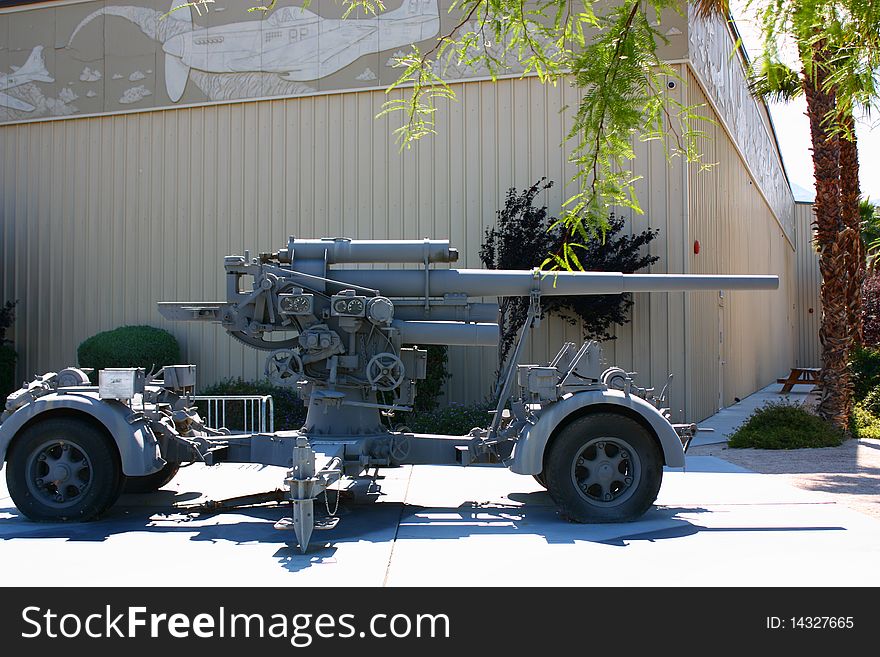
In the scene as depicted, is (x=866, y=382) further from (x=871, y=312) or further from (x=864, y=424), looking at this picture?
(x=871, y=312)

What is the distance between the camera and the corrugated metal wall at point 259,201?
12906 mm

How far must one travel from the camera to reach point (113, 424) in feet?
20.1

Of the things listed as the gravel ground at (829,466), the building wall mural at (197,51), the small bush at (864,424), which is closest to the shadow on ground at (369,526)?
the gravel ground at (829,466)

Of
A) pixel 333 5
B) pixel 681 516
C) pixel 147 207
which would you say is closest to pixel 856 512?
pixel 681 516

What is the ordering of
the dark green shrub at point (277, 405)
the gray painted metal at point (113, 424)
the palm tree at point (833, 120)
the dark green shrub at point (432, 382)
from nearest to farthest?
1. the palm tree at point (833, 120)
2. the gray painted metal at point (113, 424)
3. the dark green shrub at point (432, 382)
4. the dark green shrub at point (277, 405)

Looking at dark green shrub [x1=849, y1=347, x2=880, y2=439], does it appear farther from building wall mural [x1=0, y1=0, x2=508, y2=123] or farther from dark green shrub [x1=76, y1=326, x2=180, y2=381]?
dark green shrub [x1=76, y1=326, x2=180, y2=381]

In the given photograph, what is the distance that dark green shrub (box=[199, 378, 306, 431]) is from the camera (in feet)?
41.9

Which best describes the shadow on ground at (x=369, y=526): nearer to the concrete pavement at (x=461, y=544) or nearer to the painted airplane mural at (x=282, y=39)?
the concrete pavement at (x=461, y=544)

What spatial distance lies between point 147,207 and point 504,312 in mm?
6976

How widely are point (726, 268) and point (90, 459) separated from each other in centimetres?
1408

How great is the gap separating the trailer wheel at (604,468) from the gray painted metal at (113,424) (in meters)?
2.95

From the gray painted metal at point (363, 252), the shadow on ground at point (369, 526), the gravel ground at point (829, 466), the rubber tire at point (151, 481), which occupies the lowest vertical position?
the gravel ground at point (829, 466)

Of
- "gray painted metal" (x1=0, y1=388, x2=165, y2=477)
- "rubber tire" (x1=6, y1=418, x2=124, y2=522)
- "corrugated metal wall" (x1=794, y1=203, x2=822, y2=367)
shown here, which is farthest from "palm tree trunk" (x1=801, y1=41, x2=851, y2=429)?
"corrugated metal wall" (x1=794, y1=203, x2=822, y2=367)

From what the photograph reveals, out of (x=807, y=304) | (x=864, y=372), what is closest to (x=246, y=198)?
(x=864, y=372)
